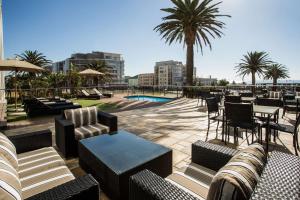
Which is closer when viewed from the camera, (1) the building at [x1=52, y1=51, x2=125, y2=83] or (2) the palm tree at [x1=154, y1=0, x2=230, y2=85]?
(2) the palm tree at [x1=154, y1=0, x2=230, y2=85]

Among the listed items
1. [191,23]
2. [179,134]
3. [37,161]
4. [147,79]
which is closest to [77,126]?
[37,161]

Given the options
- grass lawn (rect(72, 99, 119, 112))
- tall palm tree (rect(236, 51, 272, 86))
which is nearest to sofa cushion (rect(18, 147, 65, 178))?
grass lawn (rect(72, 99, 119, 112))

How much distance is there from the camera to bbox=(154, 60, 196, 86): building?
9038 cm

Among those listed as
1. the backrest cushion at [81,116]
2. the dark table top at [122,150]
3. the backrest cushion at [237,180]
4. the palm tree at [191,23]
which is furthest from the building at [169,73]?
the backrest cushion at [237,180]

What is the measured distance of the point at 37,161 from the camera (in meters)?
2.03

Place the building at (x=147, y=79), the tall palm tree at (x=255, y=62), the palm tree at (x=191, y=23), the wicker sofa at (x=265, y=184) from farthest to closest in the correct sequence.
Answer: the building at (x=147, y=79) → the tall palm tree at (x=255, y=62) → the palm tree at (x=191, y=23) → the wicker sofa at (x=265, y=184)

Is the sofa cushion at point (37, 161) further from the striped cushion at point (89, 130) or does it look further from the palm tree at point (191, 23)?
the palm tree at point (191, 23)

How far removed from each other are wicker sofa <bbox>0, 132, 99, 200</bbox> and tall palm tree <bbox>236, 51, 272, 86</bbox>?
26.1 meters

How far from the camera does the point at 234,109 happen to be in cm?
329

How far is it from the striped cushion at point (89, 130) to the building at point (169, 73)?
279ft

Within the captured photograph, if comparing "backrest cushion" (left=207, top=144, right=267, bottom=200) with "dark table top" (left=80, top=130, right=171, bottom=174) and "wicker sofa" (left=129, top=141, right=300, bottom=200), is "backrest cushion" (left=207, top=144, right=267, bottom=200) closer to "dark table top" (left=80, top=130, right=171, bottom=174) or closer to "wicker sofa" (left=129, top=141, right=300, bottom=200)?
"wicker sofa" (left=129, top=141, right=300, bottom=200)

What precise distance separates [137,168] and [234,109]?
2.31m

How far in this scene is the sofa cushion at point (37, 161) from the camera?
72.1 inches

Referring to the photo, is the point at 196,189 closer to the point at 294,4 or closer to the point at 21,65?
the point at 21,65
